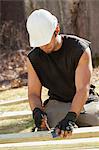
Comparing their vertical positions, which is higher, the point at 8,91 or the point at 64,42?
the point at 64,42

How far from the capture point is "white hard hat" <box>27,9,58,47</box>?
3.38 meters

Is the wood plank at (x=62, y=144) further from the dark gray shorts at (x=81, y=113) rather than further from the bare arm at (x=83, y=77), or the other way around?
the dark gray shorts at (x=81, y=113)

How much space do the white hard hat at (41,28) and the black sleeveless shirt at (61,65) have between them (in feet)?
0.99

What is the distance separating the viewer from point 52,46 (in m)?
3.51

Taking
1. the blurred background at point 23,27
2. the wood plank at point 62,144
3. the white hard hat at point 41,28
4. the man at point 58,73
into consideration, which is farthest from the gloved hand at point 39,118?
the blurred background at point 23,27

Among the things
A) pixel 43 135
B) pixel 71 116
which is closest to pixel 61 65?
pixel 71 116

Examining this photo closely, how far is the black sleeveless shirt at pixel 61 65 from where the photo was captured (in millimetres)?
3641

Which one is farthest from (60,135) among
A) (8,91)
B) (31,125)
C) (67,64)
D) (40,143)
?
(8,91)

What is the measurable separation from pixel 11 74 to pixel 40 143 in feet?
18.0

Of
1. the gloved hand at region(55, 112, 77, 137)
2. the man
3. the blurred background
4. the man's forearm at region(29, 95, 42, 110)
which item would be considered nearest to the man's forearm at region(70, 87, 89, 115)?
the man

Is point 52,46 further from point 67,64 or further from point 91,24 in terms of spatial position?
point 91,24

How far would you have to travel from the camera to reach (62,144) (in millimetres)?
3299

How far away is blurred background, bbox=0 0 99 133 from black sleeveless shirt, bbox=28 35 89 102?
12.7ft

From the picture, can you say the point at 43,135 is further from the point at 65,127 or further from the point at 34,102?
the point at 34,102
